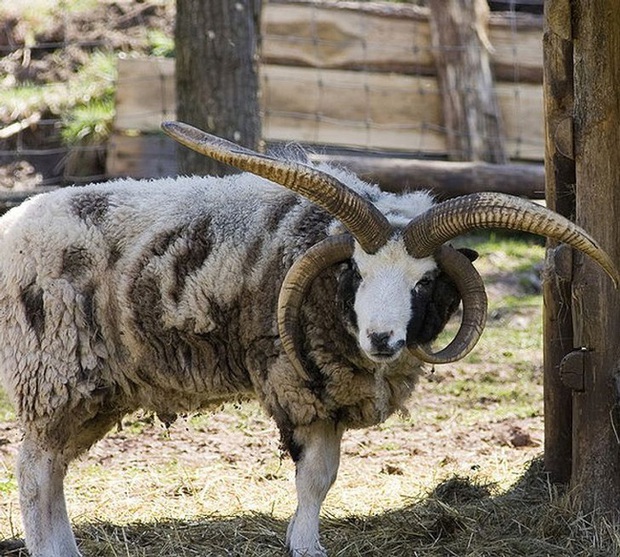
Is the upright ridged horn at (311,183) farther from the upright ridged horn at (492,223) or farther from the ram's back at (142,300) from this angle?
the ram's back at (142,300)

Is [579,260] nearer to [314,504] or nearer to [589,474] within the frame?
[589,474]

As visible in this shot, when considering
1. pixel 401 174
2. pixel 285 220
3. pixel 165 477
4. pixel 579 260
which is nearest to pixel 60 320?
pixel 285 220

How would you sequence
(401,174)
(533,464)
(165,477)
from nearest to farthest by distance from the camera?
(533,464)
(165,477)
(401,174)

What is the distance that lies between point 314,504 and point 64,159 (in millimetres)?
8101

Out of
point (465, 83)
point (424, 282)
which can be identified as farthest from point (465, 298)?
point (465, 83)

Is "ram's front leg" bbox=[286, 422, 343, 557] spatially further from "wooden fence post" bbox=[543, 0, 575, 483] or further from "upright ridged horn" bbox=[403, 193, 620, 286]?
"wooden fence post" bbox=[543, 0, 575, 483]

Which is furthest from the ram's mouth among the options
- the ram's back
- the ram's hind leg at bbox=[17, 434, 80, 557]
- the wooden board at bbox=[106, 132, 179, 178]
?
the wooden board at bbox=[106, 132, 179, 178]

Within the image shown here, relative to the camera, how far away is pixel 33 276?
5.79m

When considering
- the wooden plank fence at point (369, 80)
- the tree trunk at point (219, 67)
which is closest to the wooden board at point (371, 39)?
the wooden plank fence at point (369, 80)

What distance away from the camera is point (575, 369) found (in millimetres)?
5711

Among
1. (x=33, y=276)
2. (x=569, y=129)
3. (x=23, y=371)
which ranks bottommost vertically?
(x=23, y=371)

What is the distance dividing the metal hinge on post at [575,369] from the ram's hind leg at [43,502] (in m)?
2.52

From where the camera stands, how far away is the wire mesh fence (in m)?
12.0

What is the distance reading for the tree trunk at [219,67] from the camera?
893 cm
